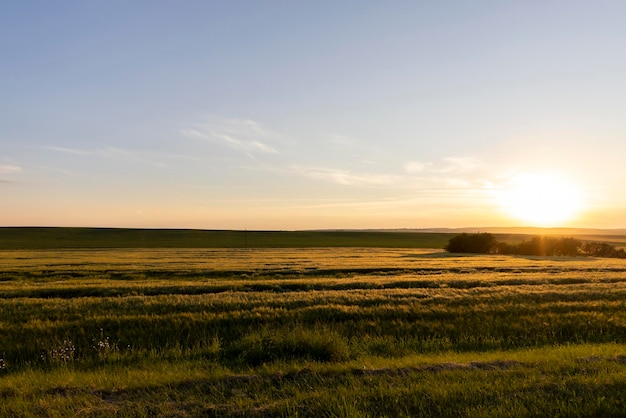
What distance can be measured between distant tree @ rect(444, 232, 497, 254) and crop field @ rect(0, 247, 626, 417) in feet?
248

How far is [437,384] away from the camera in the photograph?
7402mm

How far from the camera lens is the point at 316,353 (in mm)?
10469

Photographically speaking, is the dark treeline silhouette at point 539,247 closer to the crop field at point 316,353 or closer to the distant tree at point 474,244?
the distant tree at point 474,244

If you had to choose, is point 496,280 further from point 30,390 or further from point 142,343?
point 30,390

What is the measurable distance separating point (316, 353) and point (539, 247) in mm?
88957

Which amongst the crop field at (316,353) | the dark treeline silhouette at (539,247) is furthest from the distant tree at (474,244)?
the crop field at (316,353)

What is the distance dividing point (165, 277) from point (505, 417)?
1226 inches

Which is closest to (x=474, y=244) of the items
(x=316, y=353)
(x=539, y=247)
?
(x=539, y=247)

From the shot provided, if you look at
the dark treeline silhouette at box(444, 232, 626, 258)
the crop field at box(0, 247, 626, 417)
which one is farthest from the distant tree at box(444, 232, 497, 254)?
the crop field at box(0, 247, 626, 417)

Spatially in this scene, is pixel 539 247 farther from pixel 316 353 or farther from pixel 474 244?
pixel 316 353

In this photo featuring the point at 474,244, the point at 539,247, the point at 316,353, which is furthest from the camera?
the point at 474,244

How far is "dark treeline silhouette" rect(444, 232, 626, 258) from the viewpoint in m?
84.9

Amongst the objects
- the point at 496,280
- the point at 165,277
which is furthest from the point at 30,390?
the point at 165,277

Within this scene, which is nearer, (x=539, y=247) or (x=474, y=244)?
(x=539, y=247)
